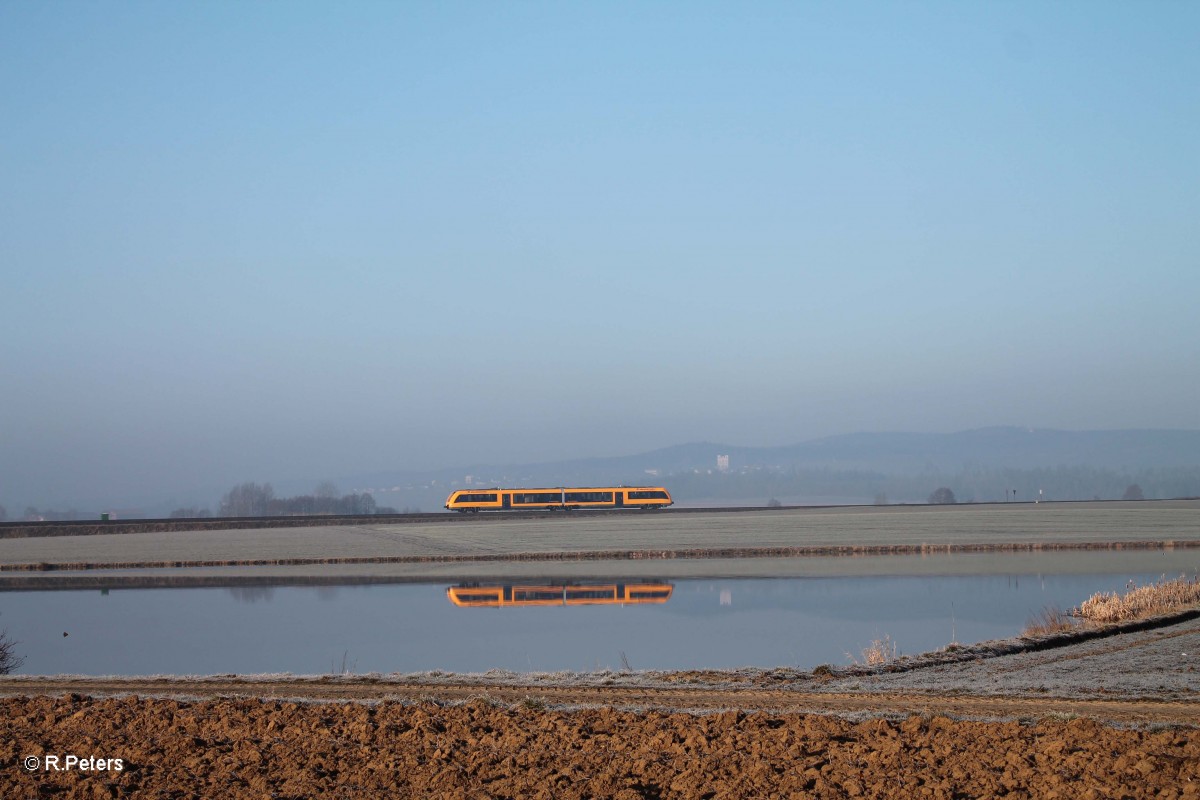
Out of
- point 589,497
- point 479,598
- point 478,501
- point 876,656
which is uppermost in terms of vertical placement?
point 589,497

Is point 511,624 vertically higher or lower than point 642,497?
lower

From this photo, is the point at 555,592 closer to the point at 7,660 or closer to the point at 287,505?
the point at 7,660

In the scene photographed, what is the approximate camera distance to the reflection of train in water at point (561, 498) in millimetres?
94062

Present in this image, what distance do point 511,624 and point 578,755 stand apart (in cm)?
1592

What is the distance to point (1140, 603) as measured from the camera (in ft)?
78.8

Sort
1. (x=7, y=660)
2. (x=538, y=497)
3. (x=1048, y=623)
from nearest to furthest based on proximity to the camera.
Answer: (x=7, y=660)
(x=1048, y=623)
(x=538, y=497)

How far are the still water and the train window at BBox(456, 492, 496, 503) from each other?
57.4 metres

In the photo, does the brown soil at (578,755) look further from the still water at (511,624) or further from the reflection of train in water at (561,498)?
the reflection of train in water at (561,498)

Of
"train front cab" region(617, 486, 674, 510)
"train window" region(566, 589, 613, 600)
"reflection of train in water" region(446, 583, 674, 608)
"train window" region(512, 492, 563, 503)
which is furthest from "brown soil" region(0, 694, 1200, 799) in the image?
"train front cab" region(617, 486, 674, 510)

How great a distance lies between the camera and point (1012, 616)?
Answer: 26109 mm

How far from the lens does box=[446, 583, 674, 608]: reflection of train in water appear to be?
3018 centimetres

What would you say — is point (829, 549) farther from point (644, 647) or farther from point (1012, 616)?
point (644, 647)

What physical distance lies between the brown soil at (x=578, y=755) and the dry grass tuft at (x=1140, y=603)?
1315 centimetres

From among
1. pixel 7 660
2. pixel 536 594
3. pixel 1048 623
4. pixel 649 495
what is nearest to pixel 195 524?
pixel 649 495
